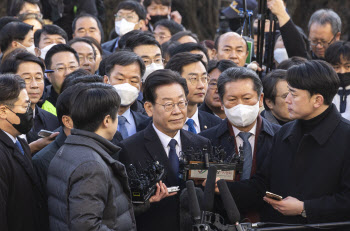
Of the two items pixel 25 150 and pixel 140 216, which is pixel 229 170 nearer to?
pixel 140 216

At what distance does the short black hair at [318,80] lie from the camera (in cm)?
453

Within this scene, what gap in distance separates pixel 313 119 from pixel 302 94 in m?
0.19

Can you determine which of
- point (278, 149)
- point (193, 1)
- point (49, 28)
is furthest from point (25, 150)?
point (193, 1)

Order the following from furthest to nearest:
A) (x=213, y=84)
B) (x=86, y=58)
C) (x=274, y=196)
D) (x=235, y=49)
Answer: (x=86, y=58)
(x=235, y=49)
(x=213, y=84)
(x=274, y=196)

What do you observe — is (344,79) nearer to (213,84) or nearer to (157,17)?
(213,84)

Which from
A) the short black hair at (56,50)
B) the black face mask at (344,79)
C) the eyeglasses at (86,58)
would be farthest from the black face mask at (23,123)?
the black face mask at (344,79)

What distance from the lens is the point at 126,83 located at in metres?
5.93

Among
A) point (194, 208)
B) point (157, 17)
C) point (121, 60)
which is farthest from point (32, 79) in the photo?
point (157, 17)

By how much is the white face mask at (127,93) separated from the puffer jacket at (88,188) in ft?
5.63

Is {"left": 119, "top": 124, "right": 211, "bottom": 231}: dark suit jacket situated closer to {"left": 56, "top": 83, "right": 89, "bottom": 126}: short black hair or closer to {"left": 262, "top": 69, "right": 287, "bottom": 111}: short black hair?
{"left": 56, "top": 83, "right": 89, "bottom": 126}: short black hair

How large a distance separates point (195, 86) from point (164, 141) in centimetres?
144

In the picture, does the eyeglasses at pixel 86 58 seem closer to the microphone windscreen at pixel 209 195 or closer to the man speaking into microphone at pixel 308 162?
the man speaking into microphone at pixel 308 162

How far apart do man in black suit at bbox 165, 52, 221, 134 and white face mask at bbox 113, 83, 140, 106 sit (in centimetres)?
54

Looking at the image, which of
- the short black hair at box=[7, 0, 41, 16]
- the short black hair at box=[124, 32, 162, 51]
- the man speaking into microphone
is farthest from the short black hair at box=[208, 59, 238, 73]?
the short black hair at box=[7, 0, 41, 16]
